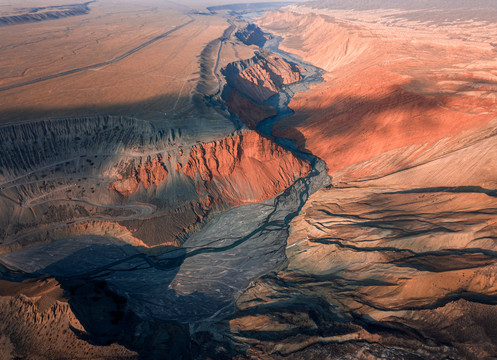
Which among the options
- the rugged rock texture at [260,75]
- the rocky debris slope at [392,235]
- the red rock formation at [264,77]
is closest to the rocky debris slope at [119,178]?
the rocky debris slope at [392,235]

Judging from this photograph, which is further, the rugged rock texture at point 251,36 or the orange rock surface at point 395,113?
the rugged rock texture at point 251,36

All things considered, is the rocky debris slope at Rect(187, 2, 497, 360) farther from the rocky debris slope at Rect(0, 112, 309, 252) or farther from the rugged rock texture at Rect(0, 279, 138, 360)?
the rocky debris slope at Rect(0, 112, 309, 252)

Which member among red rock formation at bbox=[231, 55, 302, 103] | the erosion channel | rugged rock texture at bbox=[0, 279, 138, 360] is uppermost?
red rock formation at bbox=[231, 55, 302, 103]

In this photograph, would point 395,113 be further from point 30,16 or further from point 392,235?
point 30,16

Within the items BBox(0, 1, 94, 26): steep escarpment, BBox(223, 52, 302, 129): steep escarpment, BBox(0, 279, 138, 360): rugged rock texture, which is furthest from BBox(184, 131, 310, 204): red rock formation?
BBox(0, 1, 94, 26): steep escarpment

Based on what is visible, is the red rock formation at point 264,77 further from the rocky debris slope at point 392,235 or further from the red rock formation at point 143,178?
the red rock formation at point 143,178

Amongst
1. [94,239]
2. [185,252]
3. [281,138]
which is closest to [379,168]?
[281,138]

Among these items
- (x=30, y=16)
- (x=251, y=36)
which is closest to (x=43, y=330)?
(x=251, y=36)
